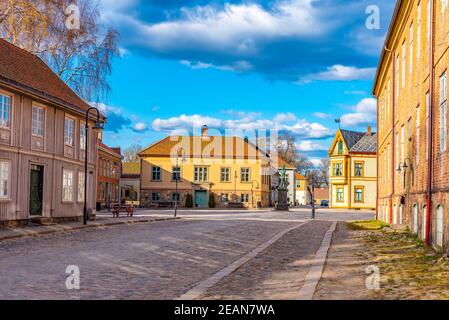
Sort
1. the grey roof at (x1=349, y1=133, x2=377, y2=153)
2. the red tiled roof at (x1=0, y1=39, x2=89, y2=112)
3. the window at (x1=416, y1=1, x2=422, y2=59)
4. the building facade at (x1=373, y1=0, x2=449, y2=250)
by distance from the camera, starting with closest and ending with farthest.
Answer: the building facade at (x1=373, y1=0, x2=449, y2=250), the window at (x1=416, y1=1, x2=422, y2=59), the red tiled roof at (x1=0, y1=39, x2=89, y2=112), the grey roof at (x1=349, y1=133, x2=377, y2=153)

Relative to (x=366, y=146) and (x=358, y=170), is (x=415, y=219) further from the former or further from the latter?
(x=366, y=146)

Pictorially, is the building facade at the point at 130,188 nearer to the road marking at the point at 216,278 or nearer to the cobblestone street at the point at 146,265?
the cobblestone street at the point at 146,265

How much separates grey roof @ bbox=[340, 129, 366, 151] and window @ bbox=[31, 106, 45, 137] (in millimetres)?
54957

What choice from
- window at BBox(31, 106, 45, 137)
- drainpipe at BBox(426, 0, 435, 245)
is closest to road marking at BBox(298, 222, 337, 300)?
drainpipe at BBox(426, 0, 435, 245)

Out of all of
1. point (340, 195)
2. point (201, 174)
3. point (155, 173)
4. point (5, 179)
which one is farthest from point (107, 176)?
point (5, 179)

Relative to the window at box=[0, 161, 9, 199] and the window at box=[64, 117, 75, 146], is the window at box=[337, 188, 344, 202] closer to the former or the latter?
the window at box=[64, 117, 75, 146]

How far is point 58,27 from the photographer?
3291 cm

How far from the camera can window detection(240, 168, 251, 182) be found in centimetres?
6912

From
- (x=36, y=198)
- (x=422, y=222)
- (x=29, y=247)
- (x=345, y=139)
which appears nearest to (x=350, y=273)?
(x=422, y=222)

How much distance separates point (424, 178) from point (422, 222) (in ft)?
3.95

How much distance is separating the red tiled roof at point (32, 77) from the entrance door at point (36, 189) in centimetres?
292

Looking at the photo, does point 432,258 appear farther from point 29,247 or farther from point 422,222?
point 29,247

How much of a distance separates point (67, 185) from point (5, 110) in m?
6.46
